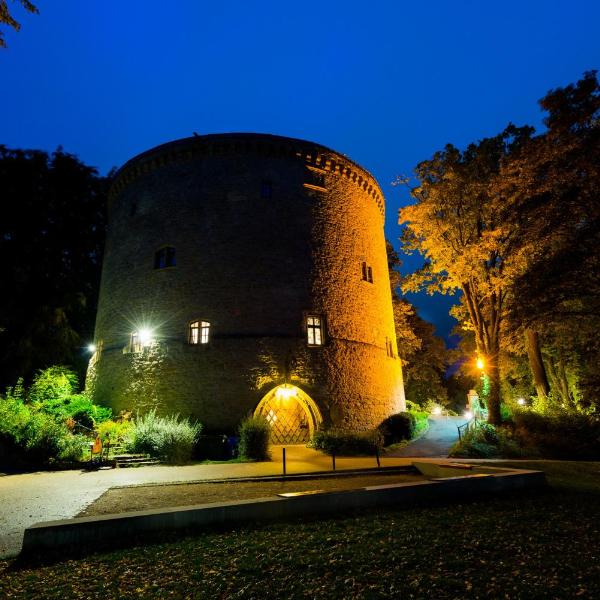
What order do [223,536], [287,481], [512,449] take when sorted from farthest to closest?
[512,449] < [287,481] < [223,536]

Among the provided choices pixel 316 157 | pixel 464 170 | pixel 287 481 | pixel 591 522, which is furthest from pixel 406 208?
pixel 591 522

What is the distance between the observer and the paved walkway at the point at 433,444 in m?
14.8

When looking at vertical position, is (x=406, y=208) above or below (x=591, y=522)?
above

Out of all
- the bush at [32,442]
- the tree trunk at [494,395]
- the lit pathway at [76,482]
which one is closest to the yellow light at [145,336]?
the bush at [32,442]

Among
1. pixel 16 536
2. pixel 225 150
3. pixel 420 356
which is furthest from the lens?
pixel 420 356

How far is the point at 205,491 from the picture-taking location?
26.0 feet

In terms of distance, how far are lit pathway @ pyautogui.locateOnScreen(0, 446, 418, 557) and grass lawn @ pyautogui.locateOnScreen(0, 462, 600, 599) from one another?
5.20 feet

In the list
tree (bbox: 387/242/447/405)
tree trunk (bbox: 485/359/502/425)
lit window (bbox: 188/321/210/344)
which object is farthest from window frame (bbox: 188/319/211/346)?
tree (bbox: 387/242/447/405)

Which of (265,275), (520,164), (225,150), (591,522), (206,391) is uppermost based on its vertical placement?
(225,150)

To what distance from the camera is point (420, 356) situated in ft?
106

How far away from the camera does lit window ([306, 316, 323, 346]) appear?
675 inches

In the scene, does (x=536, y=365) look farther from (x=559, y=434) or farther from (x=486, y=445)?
(x=486, y=445)

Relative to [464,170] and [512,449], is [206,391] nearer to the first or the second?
[512,449]

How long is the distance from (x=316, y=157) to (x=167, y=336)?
10.6m
